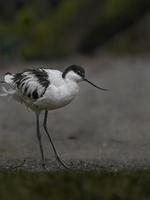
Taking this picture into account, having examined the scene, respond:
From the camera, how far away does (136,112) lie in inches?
629

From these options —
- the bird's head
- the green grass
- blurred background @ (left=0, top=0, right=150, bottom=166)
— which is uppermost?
blurred background @ (left=0, top=0, right=150, bottom=166)

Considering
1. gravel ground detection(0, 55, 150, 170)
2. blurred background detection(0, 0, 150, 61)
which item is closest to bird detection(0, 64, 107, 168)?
gravel ground detection(0, 55, 150, 170)

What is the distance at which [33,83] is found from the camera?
396 inches

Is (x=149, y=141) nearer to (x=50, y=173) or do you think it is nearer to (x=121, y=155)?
(x=121, y=155)

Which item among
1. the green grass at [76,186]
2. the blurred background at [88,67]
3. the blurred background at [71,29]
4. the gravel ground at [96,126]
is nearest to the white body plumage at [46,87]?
the gravel ground at [96,126]

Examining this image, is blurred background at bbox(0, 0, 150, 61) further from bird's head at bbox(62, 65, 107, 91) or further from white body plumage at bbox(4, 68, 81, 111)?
white body plumage at bbox(4, 68, 81, 111)

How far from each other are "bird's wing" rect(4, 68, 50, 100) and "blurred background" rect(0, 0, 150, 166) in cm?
150

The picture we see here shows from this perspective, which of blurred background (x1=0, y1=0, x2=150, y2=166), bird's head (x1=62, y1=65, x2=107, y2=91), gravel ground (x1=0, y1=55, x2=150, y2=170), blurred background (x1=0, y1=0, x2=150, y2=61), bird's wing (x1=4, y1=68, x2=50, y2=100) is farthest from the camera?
blurred background (x1=0, y1=0, x2=150, y2=61)

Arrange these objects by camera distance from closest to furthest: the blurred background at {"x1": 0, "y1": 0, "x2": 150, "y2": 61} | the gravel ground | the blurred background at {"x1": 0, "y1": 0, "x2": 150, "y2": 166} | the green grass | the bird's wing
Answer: the green grass
the bird's wing
the gravel ground
the blurred background at {"x1": 0, "y1": 0, "x2": 150, "y2": 166}
the blurred background at {"x1": 0, "y1": 0, "x2": 150, "y2": 61}

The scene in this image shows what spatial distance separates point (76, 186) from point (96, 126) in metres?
6.96

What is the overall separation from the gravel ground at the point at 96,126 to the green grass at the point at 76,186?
2.06 m

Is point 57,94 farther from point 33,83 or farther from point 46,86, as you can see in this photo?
point 33,83

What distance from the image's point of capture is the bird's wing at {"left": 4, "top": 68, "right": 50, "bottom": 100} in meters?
10.0

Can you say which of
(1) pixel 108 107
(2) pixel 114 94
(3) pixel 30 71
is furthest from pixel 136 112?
(3) pixel 30 71
